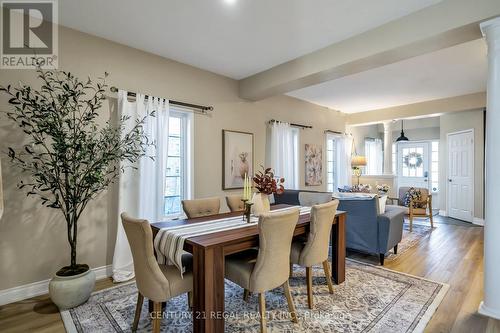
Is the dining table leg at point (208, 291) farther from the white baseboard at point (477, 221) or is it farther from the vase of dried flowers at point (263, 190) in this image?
the white baseboard at point (477, 221)

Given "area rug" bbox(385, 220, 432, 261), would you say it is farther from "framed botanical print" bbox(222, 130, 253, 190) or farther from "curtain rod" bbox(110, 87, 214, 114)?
"curtain rod" bbox(110, 87, 214, 114)

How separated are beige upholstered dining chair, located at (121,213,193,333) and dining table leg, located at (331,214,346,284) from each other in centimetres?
170

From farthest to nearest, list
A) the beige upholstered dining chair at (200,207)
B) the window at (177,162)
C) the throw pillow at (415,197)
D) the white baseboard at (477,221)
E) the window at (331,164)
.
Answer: the window at (331,164) < the white baseboard at (477,221) < the throw pillow at (415,197) < the window at (177,162) < the beige upholstered dining chair at (200,207)

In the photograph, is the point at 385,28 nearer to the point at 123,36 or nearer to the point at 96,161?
the point at 123,36

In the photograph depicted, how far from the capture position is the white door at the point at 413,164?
26.1ft

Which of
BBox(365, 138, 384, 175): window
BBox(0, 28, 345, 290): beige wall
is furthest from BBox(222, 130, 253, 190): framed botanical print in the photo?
BBox(365, 138, 384, 175): window

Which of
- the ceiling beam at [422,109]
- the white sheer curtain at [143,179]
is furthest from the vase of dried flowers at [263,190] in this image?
the ceiling beam at [422,109]

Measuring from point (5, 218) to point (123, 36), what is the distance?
2246 millimetres

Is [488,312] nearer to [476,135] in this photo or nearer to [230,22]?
[230,22]

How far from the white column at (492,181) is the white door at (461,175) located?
4.63 meters

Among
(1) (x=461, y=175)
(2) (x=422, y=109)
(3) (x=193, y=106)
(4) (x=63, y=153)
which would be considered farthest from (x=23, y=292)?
(1) (x=461, y=175)

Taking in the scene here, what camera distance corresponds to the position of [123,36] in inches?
117

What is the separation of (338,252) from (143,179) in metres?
2.50

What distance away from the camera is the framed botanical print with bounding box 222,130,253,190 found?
4.22 metres
